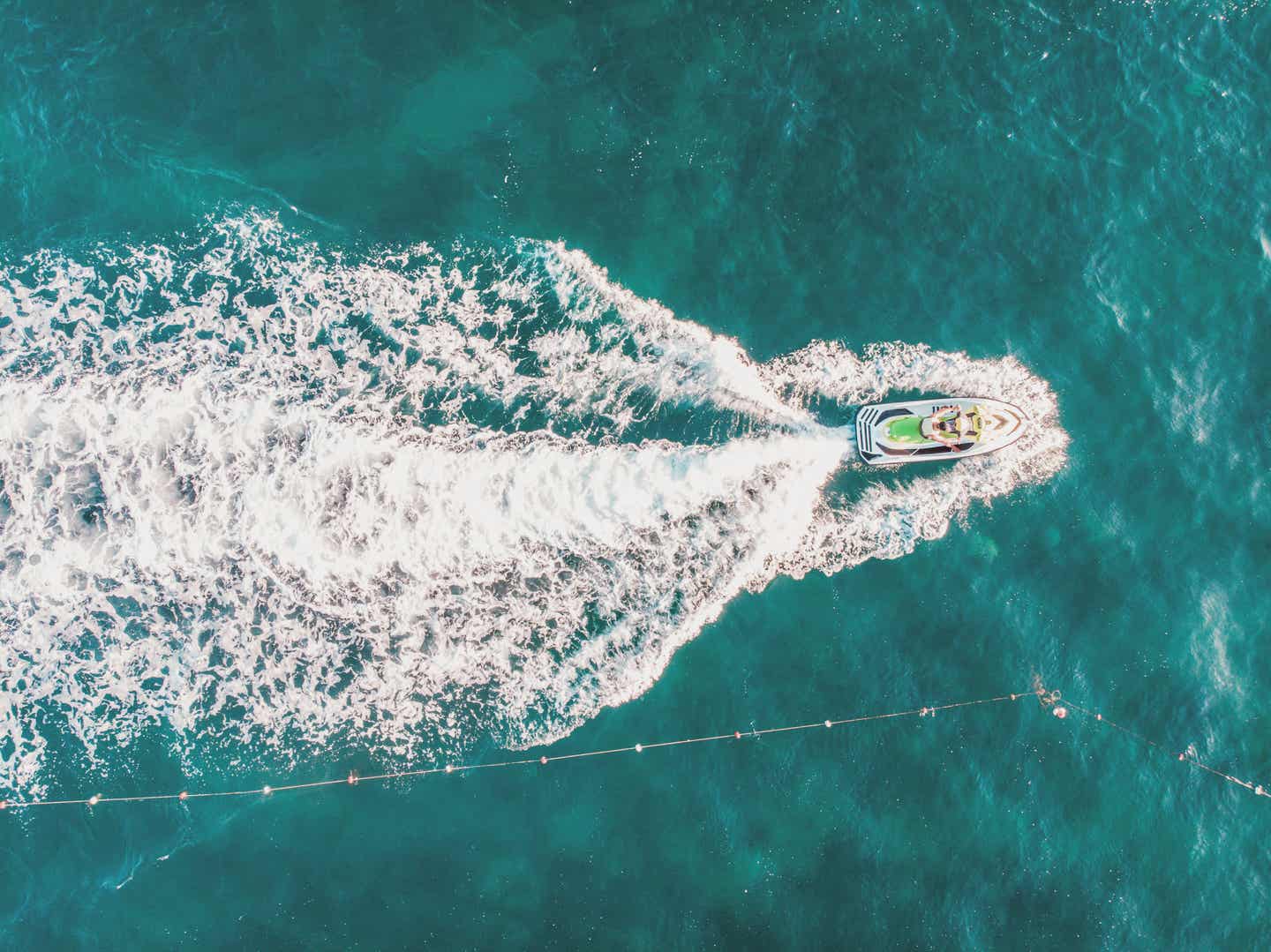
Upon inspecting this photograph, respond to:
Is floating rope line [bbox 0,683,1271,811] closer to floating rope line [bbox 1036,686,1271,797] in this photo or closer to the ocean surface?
floating rope line [bbox 1036,686,1271,797]

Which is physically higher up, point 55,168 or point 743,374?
point 55,168

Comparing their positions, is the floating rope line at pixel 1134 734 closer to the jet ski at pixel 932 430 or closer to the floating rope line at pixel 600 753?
the floating rope line at pixel 600 753

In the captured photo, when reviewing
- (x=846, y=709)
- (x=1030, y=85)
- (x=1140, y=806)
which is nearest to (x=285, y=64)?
(x=1030, y=85)

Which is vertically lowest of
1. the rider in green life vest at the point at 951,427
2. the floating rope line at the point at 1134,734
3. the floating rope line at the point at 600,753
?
the floating rope line at the point at 1134,734

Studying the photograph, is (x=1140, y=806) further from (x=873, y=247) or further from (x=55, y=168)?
(x=55, y=168)

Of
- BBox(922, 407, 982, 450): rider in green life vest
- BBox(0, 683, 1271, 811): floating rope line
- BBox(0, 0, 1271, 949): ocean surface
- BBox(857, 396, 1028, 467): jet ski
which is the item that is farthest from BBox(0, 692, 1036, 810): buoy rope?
BBox(922, 407, 982, 450): rider in green life vest

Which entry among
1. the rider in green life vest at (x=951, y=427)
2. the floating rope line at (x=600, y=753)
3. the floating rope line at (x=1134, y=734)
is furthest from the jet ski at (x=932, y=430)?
the floating rope line at (x=1134, y=734)
